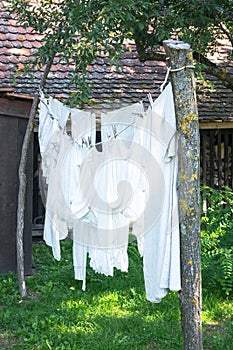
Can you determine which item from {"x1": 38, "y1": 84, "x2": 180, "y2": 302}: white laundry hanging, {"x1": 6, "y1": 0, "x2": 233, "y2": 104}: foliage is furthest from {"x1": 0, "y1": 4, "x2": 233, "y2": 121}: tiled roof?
{"x1": 38, "y1": 84, "x2": 180, "y2": 302}: white laundry hanging

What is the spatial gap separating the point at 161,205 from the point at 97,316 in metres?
1.88

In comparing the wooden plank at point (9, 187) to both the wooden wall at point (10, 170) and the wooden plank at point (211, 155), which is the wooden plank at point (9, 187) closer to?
the wooden wall at point (10, 170)

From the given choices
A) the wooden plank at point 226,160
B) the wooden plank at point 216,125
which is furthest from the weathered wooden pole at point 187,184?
the wooden plank at point 226,160

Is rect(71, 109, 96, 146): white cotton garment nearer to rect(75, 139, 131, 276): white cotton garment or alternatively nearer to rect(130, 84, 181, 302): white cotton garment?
rect(75, 139, 131, 276): white cotton garment

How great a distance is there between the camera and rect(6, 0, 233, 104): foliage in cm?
548

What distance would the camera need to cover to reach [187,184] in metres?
3.66

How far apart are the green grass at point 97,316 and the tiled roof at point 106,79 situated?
3.64m

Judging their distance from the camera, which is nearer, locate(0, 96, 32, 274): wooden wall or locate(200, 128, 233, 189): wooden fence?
locate(0, 96, 32, 274): wooden wall

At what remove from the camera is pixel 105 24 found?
17.8 feet

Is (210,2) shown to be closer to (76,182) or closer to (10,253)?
(76,182)

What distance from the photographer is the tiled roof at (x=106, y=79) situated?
31.0ft

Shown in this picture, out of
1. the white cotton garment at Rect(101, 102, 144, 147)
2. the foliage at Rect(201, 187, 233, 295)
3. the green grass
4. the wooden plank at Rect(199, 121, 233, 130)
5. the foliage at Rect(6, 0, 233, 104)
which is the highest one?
the foliage at Rect(6, 0, 233, 104)

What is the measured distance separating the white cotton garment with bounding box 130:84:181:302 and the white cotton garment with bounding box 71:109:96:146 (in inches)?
41.5

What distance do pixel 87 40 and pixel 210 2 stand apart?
220 cm
